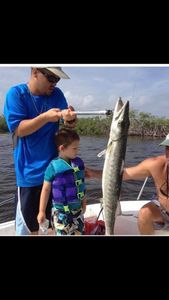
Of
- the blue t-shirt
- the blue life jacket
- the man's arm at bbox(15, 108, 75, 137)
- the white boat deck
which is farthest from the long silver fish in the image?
the white boat deck

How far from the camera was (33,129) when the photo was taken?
2.59 metres

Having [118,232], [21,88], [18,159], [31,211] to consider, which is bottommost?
[118,232]

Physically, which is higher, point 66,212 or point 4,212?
point 66,212

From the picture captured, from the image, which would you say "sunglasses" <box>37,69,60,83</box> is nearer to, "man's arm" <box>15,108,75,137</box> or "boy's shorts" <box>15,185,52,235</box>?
"man's arm" <box>15,108,75,137</box>

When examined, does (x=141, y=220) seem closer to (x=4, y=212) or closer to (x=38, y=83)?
(x=38, y=83)

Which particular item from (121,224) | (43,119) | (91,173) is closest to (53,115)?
(43,119)

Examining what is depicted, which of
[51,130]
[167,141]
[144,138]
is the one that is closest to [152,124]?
[144,138]

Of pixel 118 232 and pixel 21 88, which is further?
pixel 118 232

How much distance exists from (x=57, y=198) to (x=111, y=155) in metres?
0.45

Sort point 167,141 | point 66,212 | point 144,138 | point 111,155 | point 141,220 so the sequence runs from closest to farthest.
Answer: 1. point 111,155
2. point 66,212
3. point 167,141
4. point 141,220
5. point 144,138

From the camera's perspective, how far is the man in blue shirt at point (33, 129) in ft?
8.63

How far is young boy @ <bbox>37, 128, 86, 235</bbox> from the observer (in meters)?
2.69

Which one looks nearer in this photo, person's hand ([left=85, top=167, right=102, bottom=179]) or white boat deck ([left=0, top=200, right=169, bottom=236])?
person's hand ([left=85, top=167, right=102, bottom=179])

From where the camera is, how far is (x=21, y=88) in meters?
2.66
